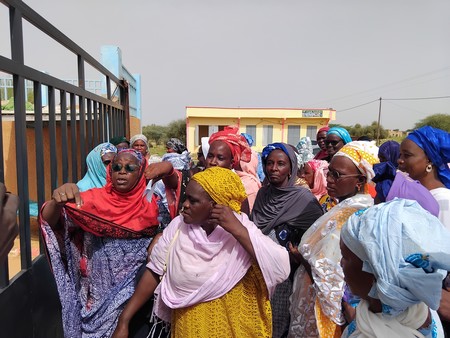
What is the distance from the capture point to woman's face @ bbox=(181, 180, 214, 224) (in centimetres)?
182

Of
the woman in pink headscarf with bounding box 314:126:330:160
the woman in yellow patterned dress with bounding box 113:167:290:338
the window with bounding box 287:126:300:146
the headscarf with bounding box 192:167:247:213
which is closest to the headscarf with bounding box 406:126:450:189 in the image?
the woman in yellow patterned dress with bounding box 113:167:290:338

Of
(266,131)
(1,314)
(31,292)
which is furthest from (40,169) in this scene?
(266,131)

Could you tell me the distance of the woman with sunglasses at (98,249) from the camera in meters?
2.06

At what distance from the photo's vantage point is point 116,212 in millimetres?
2141

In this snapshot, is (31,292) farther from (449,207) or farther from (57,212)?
(449,207)

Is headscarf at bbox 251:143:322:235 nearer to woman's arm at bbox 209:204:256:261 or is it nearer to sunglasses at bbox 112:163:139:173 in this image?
woman's arm at bbox 209:204:256:261

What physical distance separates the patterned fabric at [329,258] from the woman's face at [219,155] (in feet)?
3.96

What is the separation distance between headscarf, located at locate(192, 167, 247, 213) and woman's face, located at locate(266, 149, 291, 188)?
0.87 metres

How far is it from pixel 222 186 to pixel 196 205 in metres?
0.17

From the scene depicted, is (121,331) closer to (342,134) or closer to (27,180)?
(27,180)

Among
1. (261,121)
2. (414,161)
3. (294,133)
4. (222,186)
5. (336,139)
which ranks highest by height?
(261,121)

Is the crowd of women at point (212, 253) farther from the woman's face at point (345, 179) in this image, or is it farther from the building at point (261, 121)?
the building at point (261, 121)

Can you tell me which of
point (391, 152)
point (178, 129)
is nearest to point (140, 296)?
point (391, 152)

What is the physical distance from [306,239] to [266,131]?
28246 mm
